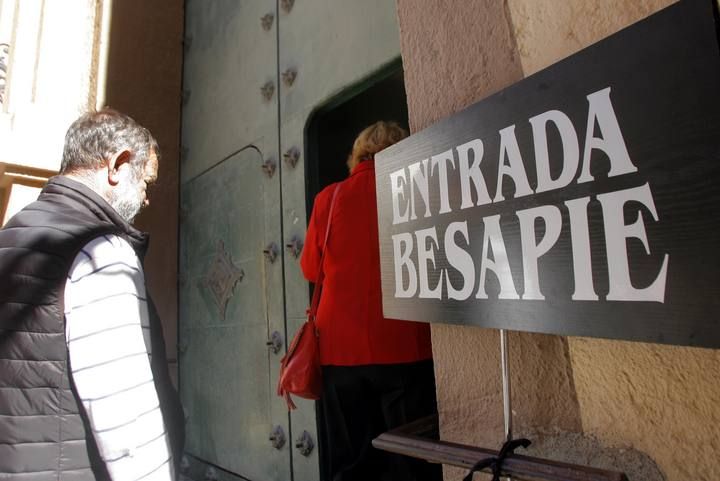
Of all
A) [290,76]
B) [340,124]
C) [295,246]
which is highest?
[290,76]

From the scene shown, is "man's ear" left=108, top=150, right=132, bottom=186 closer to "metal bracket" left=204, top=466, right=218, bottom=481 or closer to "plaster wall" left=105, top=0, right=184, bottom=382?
"plaster wall" left=105, top=0, right=184, bottom=382

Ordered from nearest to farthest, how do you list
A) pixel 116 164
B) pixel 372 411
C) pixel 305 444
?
pixel 116 164 < pixel 372 411 < pixel 305 444

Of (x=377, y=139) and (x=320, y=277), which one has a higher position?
(x=377, y=139)

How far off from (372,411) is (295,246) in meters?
0.83

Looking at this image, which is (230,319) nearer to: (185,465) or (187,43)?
(185,465)

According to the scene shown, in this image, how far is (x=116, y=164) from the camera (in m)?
1.33

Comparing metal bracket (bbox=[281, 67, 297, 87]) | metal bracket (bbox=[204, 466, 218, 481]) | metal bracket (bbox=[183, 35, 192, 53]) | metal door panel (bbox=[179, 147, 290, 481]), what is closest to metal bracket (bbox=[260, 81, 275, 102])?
metal bracket (bbox=[281, 67, 297, 87])

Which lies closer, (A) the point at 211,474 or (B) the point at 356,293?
(B) the point at 356,293

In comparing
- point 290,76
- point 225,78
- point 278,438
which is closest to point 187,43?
point 225,78

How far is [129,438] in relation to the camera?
978 mm

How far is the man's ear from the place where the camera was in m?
1.31

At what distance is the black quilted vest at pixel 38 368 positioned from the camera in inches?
37.4

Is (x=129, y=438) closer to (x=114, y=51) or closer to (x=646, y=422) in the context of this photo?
(x=646, y=422)

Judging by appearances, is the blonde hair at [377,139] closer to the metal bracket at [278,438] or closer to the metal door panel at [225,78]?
the metal door panel at [225,78]
